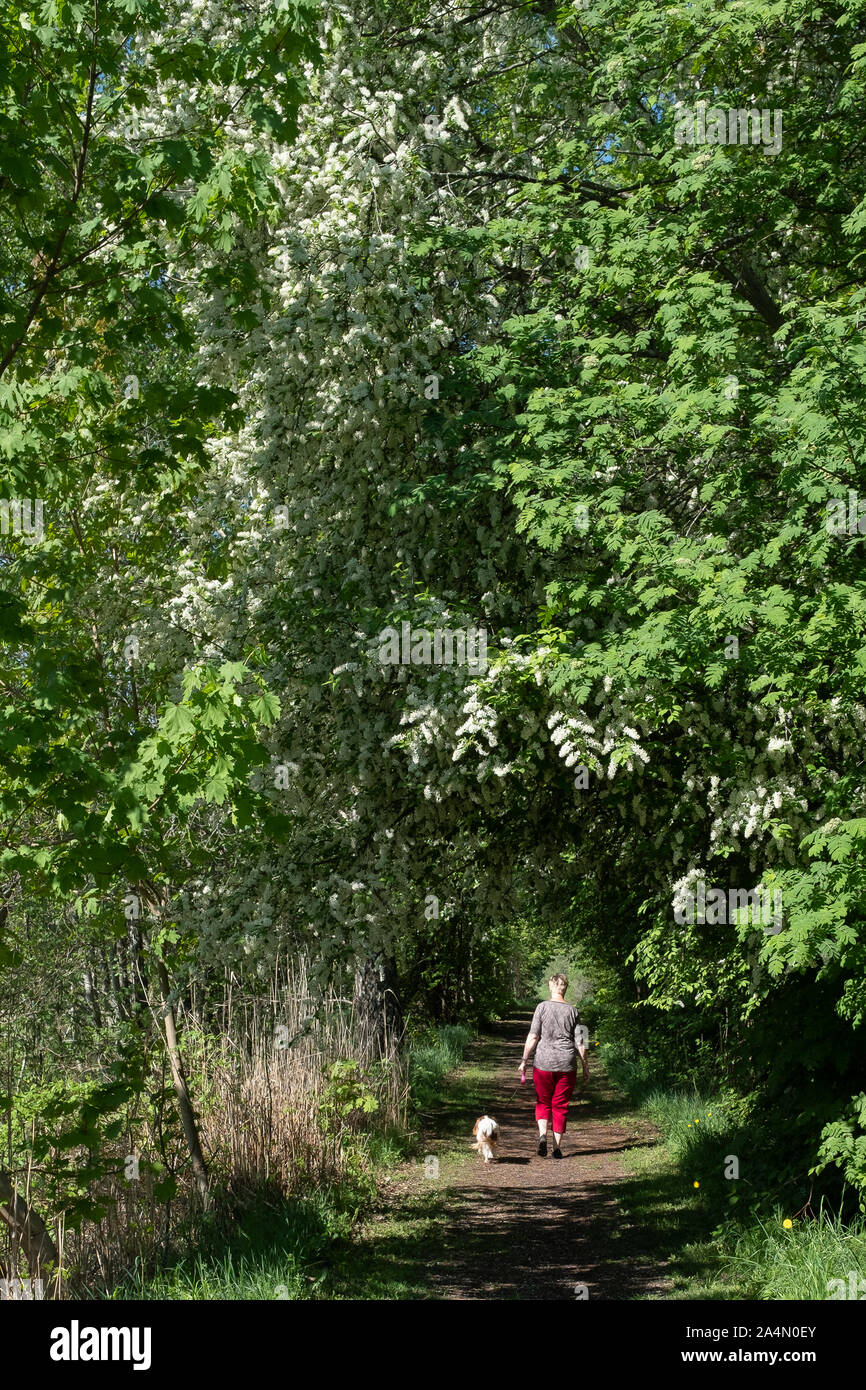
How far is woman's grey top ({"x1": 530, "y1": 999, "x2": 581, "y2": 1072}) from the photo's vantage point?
10.6 metres

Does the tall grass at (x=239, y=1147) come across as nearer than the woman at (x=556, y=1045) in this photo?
Yes

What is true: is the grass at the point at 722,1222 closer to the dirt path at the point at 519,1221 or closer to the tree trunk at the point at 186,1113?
the dirt path at the point at 519,1221

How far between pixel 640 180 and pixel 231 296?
2.93m

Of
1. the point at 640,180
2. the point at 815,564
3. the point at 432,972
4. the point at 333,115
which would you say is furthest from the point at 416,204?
the point at 432,972

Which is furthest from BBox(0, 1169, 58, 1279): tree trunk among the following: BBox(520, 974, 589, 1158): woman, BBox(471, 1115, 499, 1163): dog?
BBox(471, 1115, 499, 1163): dog

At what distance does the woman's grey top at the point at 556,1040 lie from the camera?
1061cm

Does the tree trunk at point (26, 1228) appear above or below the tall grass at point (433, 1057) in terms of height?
above

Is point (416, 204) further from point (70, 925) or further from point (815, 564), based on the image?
point (70, 925)

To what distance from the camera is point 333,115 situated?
839 cm

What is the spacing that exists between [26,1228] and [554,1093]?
591 centimetres

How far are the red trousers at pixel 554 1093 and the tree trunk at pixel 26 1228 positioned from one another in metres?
5.30

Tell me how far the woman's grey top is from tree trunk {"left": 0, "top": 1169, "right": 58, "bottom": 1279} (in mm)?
5208

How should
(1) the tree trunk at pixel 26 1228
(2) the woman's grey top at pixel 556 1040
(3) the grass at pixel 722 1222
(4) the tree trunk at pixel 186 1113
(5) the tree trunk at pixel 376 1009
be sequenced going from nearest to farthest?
(3) the grass at pixel 722 1222 → (1) the tree trunk at pixel 26 1228 → (4) the tree trunk at pixel 186 1113 → (2) the woman's grey top at pixel 556 1040 → (5) the tree trunk at pixel 376 1009

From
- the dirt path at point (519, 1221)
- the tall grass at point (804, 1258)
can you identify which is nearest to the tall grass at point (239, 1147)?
the dirt path at point (519, 1221)
